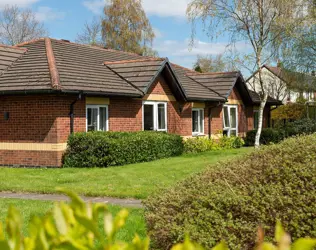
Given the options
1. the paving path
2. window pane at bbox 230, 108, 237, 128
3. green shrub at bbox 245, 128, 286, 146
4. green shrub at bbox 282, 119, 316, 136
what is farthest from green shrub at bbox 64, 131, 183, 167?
green shrub at bbox 282, 119, 316, 136

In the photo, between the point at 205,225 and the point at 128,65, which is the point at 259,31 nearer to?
the point at 128,65

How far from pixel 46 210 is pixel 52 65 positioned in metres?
9.77

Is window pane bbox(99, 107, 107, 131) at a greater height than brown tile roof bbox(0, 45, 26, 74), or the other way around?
brown tile roof bbox(0, 45, 26, 74)

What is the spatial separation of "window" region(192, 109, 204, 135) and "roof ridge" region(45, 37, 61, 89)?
8049 mm

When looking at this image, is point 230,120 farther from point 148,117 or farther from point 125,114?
point 125,114

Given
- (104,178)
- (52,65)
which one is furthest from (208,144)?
(104,178)

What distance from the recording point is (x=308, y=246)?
3.99ft

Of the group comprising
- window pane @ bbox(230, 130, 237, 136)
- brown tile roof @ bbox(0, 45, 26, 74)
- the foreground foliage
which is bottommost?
the foreground foliage

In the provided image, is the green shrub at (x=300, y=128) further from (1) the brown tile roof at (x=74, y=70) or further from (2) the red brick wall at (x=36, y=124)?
(2) the red brick wall at (x=36, y=124)

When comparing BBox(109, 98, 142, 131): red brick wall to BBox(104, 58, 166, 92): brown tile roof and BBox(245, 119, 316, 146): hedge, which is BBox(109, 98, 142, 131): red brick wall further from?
BBox(245, 119, 316, 146): hedge

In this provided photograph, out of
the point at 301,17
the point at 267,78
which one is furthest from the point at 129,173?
the point at 267,78

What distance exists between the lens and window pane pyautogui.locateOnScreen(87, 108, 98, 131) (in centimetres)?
1707

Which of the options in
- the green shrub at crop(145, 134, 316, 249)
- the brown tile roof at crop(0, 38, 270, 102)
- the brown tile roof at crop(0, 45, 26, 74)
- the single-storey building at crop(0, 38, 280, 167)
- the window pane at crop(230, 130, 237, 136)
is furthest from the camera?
the window pane at crop(230, 130, 237, 136)

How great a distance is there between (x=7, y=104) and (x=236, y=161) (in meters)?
13.0
